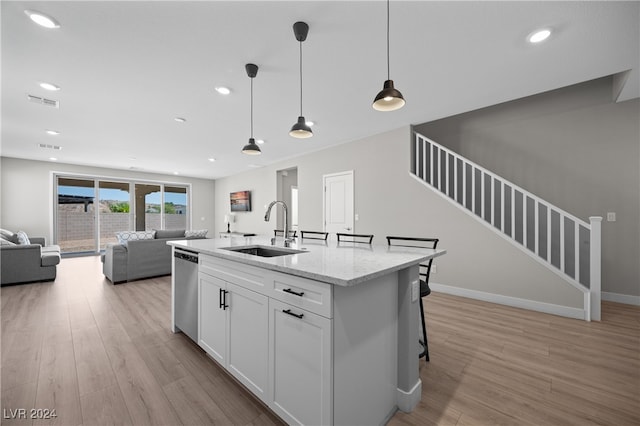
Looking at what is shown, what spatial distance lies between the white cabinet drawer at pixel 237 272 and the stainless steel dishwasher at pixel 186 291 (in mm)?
230

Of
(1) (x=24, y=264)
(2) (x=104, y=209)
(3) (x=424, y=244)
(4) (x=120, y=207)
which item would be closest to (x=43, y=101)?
(1) (x=24, y=264)

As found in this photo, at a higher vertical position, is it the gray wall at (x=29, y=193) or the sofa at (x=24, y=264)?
the gray wall at (x=29, y=193)

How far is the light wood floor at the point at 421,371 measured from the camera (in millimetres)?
1582

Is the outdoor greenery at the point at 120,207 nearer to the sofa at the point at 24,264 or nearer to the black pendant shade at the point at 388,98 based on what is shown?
the sofa at the point at 24,264

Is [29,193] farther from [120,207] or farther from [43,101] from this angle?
[43,101]

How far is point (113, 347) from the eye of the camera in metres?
2.36

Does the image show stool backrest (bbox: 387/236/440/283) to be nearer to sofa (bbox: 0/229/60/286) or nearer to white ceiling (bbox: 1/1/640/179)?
A: white ceiling (bbox: 1/1/640/179)

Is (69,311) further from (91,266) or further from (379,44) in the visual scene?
(379,44)

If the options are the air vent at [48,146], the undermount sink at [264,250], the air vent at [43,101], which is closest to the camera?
the undermount sink at [264,250]

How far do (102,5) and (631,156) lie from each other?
19.2 feet

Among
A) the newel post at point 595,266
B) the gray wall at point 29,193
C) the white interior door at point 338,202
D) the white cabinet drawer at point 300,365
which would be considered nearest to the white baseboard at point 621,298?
the newel post at point 595,266

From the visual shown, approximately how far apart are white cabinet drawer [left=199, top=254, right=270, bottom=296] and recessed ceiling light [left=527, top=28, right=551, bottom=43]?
9.47ft

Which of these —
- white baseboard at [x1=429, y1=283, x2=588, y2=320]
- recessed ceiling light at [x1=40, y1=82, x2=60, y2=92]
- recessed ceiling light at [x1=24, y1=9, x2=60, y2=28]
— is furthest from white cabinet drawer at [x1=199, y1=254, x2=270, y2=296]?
white baseboard at [x1=429, y1=283, x2=588, y2=320]

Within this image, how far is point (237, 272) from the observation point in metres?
1.79
